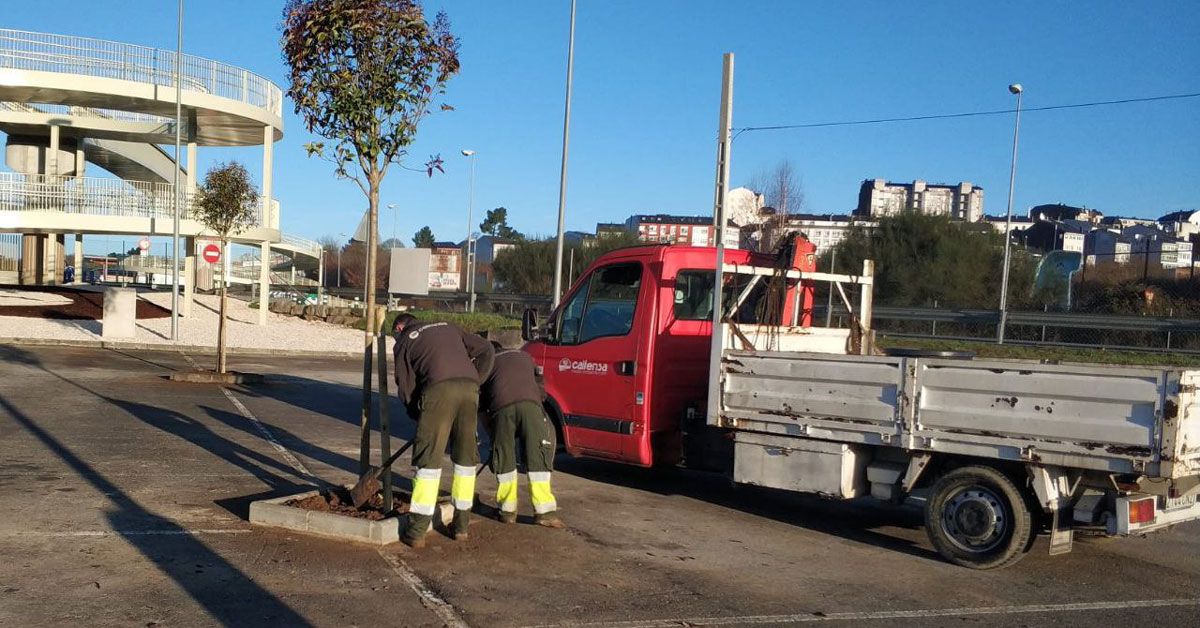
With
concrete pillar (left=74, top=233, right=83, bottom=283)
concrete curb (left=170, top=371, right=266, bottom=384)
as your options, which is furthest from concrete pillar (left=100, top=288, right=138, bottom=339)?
concrete pillar (left=74, top=233, right=83, bottom=283)

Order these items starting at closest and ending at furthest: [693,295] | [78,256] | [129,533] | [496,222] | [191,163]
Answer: [129,533]
[693,295]
[191,163]
[78,256]
[496,222]

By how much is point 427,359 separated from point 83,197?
26.9 m

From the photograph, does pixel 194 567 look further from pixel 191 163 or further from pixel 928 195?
pixel 928 195

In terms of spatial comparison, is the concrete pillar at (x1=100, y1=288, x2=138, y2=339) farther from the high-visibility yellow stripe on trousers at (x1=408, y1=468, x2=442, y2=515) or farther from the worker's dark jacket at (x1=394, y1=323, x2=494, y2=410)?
the high-visibility yellow stripe on trousers at (x1=408, y1=468, x2=442, y2=515)

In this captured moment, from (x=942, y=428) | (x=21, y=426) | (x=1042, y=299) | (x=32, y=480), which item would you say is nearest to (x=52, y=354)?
(x=21, y=426)

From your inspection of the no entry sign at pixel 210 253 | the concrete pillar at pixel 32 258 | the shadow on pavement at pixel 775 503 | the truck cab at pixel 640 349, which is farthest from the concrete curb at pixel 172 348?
the truck cab at pixel 640 349

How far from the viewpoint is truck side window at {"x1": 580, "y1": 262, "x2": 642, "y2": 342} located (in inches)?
380

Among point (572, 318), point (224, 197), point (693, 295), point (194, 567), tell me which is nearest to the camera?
point (194, 567)

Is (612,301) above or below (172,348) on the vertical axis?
above

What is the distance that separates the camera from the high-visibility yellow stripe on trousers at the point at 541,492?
8062 millimetres

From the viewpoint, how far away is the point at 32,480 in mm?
8828

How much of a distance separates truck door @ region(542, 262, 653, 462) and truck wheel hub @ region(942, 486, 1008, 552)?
2.92m

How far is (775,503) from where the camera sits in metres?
9.66

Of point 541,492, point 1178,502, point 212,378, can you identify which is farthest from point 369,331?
point 212,378
